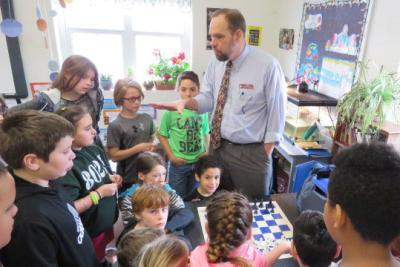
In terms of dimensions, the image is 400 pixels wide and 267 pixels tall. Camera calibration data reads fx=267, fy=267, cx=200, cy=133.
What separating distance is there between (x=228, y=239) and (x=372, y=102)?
139 cm

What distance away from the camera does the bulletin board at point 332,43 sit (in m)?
2.13

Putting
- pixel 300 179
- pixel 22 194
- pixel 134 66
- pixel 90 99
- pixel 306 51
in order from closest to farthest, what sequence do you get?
pixel 22 194, pixel 90 99, pixel 300 179, pixel 306 51, pixel 134 66

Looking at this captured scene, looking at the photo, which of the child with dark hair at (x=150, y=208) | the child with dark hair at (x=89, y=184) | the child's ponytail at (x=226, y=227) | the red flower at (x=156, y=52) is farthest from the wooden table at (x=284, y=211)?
the red flower at (x=156, y=52)

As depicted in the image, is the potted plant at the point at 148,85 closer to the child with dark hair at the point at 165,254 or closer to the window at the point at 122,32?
the window at the point at 122,32

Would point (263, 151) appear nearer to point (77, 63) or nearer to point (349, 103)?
point (349, 103)

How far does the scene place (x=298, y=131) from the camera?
2.54 meters

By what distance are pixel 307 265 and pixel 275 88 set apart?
3.35 feet

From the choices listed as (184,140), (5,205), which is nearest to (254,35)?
(184,140)

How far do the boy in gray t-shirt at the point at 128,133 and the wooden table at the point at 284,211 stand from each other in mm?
518

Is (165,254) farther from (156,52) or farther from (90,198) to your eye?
(156,52)

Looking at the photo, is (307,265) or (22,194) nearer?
(22,194)

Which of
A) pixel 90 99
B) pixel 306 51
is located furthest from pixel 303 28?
pixel 90 99

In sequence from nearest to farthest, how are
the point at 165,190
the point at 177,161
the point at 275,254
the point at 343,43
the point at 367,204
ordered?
1. the point at 367,204
2. the point at 275,254
3. the point at 165,190
4. the point at 177,161
5. the point at 343,43

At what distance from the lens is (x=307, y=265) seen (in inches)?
38.4
